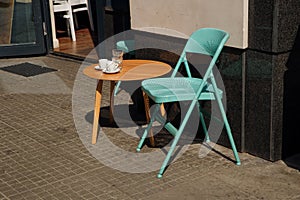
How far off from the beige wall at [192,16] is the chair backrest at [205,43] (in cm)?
17

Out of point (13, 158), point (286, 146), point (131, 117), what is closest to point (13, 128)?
point (13, 158)

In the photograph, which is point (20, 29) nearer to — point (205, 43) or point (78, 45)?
point (78, 45)

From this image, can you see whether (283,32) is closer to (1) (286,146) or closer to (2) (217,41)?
(2) (217,41)

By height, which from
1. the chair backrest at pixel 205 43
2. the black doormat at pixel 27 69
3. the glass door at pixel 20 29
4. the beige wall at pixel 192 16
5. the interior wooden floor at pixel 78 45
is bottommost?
the black doormat at pixel 27 69

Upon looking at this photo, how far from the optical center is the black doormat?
330 inches

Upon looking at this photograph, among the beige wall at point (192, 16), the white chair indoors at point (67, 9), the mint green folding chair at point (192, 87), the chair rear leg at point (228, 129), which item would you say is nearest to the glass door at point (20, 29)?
the white chair indoors at point (67, 9)

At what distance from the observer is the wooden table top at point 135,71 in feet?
16.4

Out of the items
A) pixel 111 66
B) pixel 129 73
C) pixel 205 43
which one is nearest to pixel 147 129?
pixel 129 73

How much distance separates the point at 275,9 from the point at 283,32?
0.69ft

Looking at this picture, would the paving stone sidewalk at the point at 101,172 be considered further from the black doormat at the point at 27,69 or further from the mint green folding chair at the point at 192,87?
the black doormat at the point at 27,69

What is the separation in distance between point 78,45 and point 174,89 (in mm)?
5420

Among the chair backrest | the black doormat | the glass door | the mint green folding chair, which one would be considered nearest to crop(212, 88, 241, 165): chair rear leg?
the mint green folding chair

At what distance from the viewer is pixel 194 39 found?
199 inches

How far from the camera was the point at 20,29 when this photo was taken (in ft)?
30.7
